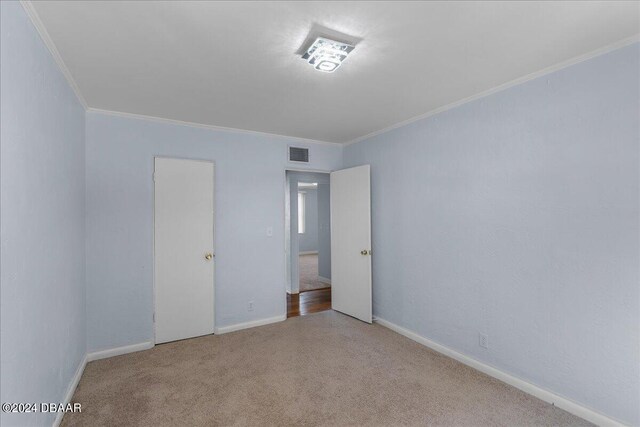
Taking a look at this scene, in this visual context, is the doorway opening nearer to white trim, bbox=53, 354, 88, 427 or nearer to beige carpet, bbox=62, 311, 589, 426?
beige carpet, bbox=62, 311, 589, 426

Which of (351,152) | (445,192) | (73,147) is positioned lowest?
(445,192)

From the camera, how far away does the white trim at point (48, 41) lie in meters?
1.59

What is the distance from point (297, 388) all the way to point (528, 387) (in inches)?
73.6

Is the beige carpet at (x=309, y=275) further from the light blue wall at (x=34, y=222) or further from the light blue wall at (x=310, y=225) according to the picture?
the light blue wall at (x=34, y=222)

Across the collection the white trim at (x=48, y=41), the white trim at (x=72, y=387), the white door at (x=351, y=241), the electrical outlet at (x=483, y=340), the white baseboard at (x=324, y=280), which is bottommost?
the white baseboard at (x=324, y=280)

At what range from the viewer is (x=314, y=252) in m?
11.3

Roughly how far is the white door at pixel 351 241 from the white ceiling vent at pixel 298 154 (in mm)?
505

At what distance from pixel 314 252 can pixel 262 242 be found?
7263mm

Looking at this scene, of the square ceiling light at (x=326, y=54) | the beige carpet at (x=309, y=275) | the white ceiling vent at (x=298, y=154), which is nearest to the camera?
the square ceiling light at (x=326, y=54)

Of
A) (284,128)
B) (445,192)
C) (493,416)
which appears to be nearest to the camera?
(493,416)

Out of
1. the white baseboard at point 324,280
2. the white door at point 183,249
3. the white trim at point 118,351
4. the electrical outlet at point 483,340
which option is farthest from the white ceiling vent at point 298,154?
the white baseboard at point 324,280

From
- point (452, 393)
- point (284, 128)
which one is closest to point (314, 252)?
point (284, 128)

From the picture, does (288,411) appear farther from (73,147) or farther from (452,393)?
(73,147)

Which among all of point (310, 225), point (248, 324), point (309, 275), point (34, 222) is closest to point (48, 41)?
point (34, 222)
